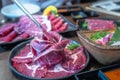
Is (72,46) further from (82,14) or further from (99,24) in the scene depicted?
(82,14)

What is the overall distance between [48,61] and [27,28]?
0.39 meters

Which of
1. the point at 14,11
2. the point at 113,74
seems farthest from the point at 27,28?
the point at 113,74

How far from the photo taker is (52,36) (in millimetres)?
934

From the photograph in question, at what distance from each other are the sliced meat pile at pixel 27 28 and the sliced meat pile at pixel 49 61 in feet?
0.71

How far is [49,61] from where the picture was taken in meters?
0.86

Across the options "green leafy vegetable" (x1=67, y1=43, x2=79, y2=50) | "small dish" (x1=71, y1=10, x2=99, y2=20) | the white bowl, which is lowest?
"small dish" (x1=71, y1=10, x2=99, y2=20)

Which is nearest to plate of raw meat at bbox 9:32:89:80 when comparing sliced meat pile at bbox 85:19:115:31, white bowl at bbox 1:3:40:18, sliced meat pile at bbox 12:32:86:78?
sliced meat pile at bbox 12:32:86:78

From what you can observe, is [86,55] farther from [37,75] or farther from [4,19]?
[4,19]

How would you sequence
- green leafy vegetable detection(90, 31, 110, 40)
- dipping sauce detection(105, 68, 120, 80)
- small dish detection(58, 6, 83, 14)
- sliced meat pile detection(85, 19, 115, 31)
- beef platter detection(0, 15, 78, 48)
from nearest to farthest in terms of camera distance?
1. dipping sauce detection(105, 68, 120, 80)
2. green leafy vegetable detection(90, 31, 110, 40)
3. beef platter detection(0, 15, 78, 48)
4. sliced meat pile detection(85, 19, 115, 31)
5. small dish detection(58, 6, 83, 14)

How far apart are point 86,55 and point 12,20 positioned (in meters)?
0.64

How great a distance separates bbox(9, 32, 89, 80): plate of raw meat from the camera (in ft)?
2.73

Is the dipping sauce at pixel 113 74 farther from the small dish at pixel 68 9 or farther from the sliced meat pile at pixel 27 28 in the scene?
the small dish at pixel 68 9

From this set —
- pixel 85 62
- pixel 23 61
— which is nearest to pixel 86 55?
pixel 85 62

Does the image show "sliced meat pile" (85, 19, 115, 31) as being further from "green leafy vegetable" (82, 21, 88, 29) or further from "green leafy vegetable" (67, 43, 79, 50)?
"green leafy vegetable" (67, 43, 79, 50)
